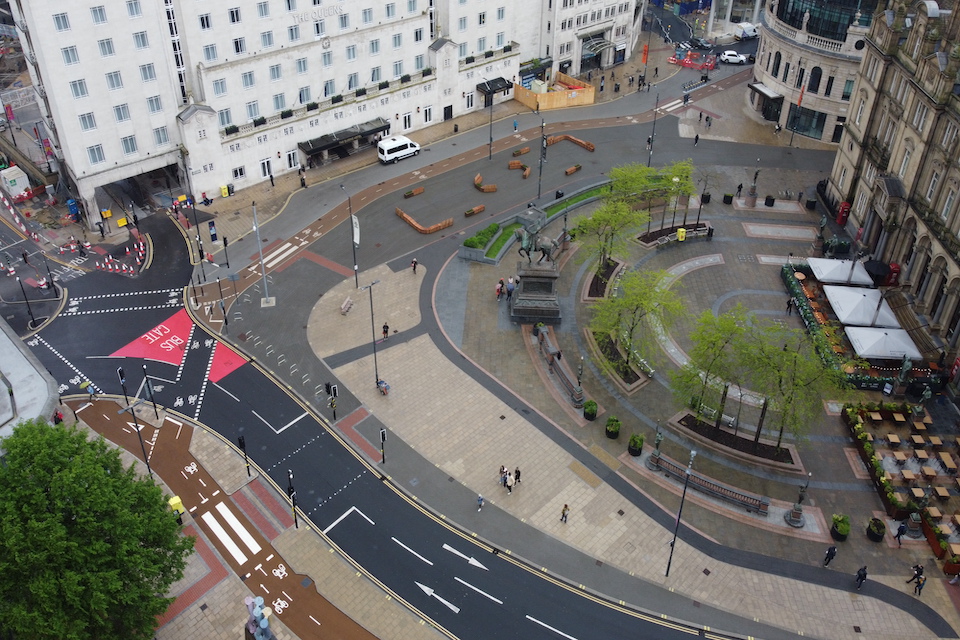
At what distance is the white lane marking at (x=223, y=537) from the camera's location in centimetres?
5428

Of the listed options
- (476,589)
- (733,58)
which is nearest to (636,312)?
(476,589)

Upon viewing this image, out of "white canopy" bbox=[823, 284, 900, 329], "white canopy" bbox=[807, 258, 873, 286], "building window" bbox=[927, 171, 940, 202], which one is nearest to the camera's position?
"building window" bbox=[927, 171, 940, 202]

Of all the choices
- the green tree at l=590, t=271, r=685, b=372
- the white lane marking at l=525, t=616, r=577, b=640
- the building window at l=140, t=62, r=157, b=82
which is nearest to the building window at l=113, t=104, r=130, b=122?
the building window at l=140, t=62, r=157, b=82

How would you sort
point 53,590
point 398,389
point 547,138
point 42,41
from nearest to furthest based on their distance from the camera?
1. point 53,590
2. point 398,389
3. point 42,41
4. point 547,138

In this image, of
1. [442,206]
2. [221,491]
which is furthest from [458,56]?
[221,491]

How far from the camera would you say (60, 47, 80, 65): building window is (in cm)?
7649

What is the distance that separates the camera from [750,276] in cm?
8106

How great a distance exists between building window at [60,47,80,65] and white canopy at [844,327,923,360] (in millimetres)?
73561

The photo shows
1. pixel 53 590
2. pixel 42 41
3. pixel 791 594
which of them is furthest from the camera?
pixel 42 41

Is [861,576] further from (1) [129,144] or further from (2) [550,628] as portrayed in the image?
(1) [129,144]

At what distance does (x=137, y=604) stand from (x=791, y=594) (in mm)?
38483

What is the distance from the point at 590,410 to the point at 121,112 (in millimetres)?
54771

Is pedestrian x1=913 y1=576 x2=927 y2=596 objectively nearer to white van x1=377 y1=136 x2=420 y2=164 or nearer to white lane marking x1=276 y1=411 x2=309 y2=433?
white lane marking x1=276 y1=411 x2=309 y2=433

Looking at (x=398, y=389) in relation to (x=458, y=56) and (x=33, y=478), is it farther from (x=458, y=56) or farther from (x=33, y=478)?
(x=458, y=56)
